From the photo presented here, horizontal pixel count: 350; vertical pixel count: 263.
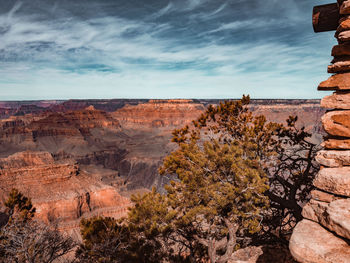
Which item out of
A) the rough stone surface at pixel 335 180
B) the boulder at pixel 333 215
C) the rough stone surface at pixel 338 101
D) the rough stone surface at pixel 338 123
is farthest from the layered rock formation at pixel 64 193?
the rough stone surface at pixel 338 101

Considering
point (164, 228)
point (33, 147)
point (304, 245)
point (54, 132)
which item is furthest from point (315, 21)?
point (54, 132)

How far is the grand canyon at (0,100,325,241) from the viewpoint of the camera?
40500 mm

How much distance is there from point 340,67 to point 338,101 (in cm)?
57

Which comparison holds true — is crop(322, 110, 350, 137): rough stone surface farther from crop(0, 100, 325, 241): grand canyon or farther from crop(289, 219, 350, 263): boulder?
crop(0, 100, 325, 241): grand canyon

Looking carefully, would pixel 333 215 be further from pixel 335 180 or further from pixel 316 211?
pixel 335 180

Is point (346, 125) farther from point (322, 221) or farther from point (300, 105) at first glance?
point (300, 105)

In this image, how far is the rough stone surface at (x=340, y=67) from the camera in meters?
3.75

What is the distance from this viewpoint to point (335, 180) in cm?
334

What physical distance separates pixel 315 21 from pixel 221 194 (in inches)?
195

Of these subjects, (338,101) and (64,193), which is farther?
(64,193)

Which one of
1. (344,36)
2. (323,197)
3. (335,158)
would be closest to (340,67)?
(344,36)

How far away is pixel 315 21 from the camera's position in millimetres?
4676

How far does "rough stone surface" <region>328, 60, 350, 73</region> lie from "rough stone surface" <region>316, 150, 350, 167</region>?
1.40 meters

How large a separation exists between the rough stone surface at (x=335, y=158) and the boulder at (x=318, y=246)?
101 centimetres
